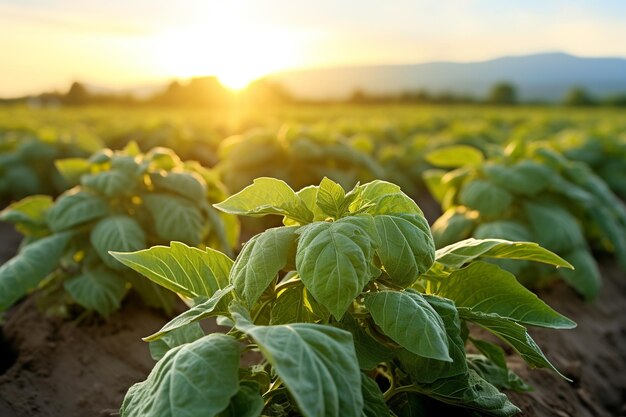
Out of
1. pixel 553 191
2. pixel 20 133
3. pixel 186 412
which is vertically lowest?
pixel 20 133

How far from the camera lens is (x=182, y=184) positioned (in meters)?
3.33

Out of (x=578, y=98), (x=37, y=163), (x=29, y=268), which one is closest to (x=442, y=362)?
(x=29, y=268)

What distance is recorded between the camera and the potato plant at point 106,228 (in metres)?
3.12

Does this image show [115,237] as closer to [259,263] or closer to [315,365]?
[259,263]

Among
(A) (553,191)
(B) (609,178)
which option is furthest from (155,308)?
(B) (609,178)

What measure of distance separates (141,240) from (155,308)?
1.90 ft

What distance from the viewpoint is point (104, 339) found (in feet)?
10.7

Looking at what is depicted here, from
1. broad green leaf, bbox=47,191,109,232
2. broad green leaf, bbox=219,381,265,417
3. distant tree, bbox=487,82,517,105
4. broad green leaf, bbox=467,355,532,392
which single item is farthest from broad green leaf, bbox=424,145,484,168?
distant tree, bbox=487,82,517,105

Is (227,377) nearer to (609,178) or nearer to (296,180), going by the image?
(296,180)

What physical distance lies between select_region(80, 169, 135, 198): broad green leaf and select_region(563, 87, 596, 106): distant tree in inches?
1746

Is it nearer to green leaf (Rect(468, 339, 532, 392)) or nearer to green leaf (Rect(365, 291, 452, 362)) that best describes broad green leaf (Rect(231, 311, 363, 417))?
green leaf (Rect(365, 291, 452, 362))

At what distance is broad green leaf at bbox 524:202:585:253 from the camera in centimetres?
392

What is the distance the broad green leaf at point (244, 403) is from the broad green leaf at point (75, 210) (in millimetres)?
1895

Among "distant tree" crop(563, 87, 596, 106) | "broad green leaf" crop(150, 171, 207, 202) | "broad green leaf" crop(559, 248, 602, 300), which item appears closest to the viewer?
"broad green leaf" crop(150, 171, 207, 202)
